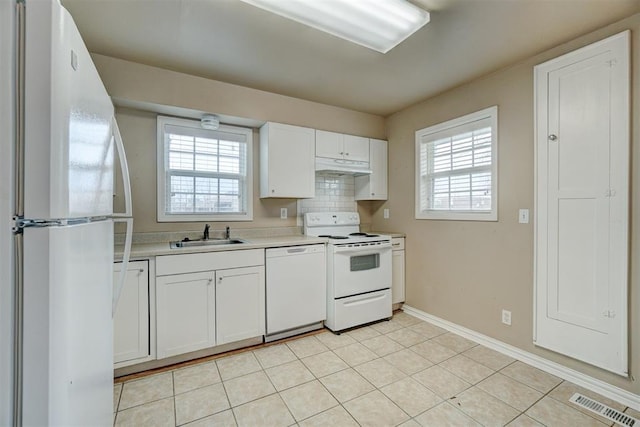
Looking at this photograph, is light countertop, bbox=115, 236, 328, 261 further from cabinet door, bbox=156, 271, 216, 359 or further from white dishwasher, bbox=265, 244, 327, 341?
cabinet door, bbox=156, 271, 216, 359

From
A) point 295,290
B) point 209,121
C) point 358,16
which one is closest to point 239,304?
point 295,290

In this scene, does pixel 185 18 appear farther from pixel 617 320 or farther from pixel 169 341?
pixel 617 320

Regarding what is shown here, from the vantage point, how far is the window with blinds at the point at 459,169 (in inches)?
103

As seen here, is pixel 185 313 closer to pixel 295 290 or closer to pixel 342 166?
pixel 295 290

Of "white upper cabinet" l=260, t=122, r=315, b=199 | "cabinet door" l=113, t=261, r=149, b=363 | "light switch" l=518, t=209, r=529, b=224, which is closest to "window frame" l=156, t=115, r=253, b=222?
"white upper cabinet" l=260, t=122, r=315, b=199

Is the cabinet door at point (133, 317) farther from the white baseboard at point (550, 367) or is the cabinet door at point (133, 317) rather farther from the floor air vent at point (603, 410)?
the floor air vent at point (603, 410)

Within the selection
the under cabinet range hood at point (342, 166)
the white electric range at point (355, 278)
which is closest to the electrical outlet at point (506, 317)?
the white electric range at point (355, 278)

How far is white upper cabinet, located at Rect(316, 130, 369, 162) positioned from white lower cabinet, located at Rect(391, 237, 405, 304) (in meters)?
1.13

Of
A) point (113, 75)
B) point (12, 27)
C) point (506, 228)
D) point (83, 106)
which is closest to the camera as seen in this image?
point (12, 27)

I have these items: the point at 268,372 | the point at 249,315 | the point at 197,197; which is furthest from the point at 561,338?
the point at 197,197

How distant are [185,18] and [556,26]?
2.52 metres

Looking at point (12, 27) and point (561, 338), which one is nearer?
point (12, 27)

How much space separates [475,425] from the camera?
164 centimetres

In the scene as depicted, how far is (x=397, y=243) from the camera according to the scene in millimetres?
3414
